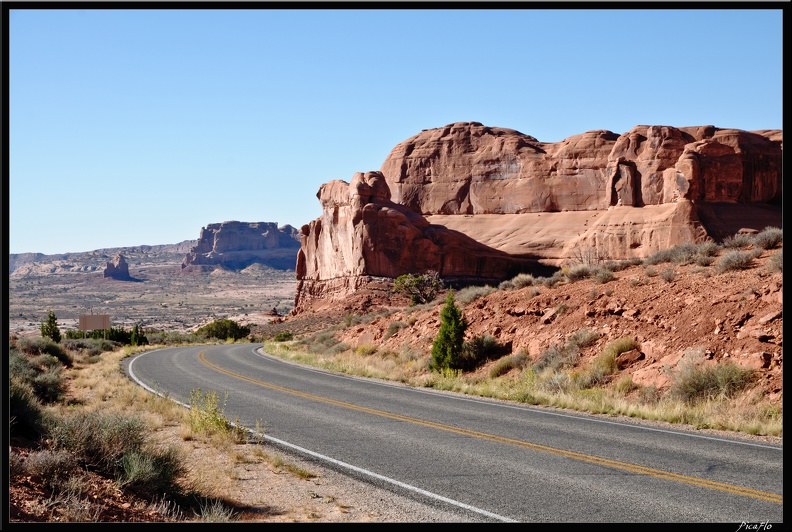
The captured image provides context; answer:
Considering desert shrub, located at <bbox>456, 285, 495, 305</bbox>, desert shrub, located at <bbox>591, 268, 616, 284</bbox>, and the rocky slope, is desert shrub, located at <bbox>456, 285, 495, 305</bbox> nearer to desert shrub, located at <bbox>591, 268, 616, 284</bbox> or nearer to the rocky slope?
the rocky slope

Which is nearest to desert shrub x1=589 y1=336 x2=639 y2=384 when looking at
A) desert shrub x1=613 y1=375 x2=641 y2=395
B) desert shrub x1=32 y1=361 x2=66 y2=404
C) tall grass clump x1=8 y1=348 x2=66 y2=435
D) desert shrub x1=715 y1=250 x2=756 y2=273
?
desert shrub x1=613 y1=375 x2=641 y2=395

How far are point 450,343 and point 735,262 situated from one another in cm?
845

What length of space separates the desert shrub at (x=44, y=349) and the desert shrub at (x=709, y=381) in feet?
75.1

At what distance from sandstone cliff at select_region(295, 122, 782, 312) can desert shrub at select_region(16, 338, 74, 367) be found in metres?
54.4

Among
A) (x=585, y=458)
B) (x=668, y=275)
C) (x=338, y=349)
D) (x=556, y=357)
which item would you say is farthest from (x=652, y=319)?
(x=338, y=349)

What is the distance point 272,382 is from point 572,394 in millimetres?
9190

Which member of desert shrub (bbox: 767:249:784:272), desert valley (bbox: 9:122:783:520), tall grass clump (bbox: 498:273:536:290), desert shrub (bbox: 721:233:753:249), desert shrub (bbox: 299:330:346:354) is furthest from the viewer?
desert shrub (bbox: 299:330:346:354)

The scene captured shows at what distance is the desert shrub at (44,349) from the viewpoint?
88.0 feet

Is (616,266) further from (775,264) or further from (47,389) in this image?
(47,389)

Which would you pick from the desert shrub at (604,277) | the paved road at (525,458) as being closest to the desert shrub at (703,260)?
the desert shrub at (604,277)

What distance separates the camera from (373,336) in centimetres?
3062

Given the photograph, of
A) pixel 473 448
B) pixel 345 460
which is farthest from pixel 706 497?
pixel 345 460

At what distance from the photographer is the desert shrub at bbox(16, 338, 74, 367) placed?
88.0ft

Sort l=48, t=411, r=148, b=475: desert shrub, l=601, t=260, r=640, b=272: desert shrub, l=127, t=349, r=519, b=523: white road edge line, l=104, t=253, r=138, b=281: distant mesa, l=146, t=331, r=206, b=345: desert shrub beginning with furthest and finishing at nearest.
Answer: l=104, t=253, r=138, b=281: distant mesa, l=146, t=331, r=206, b=345: desert shrub, l=601, t=260, r=640, b=272: desert shrub, l=48, t=411, r=148, b=475: desert shrub, l=127, t=349, r=519, b=523: white road edge line
